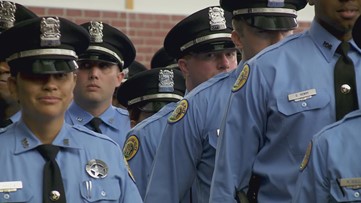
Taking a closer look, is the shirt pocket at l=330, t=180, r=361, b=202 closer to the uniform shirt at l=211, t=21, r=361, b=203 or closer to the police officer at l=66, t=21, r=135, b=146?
the uniform shirt at l=211, t=21, r=361, b=203

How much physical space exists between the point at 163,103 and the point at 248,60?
2526 millimetres

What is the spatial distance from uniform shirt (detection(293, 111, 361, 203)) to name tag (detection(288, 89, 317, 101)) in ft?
1.92

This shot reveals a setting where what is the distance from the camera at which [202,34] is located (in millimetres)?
9242

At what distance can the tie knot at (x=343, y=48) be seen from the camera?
714cm

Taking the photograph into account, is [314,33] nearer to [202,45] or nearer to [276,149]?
[276,149]

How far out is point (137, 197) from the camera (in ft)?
23.5

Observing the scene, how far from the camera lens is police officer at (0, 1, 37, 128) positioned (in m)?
8.54

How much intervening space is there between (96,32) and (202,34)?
4.81 ft

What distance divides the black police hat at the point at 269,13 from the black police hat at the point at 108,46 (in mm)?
2221

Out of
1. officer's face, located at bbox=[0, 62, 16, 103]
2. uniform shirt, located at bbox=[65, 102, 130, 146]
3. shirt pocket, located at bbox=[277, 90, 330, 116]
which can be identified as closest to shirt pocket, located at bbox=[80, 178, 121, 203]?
shirt pocket, located at bbox=[277, 90, 330, 116]

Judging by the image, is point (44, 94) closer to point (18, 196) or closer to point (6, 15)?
point (18, 196)

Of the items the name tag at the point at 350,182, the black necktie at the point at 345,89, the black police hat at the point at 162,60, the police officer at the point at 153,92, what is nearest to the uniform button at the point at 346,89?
the black necktie at the point at 345,89

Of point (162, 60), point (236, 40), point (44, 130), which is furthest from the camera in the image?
point (162, 60)

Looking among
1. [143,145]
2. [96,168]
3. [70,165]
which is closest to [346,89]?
[96,168]
